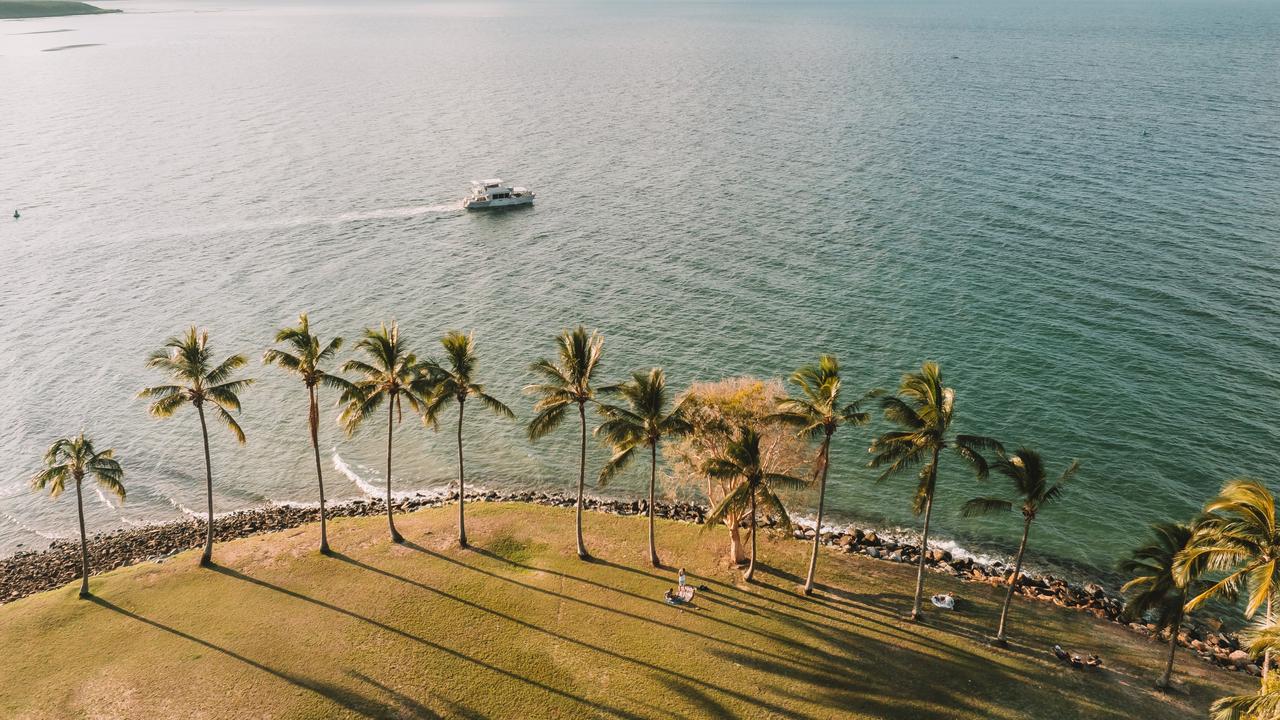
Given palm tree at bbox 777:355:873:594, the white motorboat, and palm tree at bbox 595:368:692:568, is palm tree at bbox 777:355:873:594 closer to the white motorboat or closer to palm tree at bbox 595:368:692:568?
palm tree at bbox 595:368:692:568

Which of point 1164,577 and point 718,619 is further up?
point 1164,577

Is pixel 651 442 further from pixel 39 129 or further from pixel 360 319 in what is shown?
pixel 39 129

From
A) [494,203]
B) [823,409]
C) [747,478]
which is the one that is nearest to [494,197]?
[494,203]

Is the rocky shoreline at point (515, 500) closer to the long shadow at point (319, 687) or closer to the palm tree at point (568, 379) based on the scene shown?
the palm tree at point (568, 379)

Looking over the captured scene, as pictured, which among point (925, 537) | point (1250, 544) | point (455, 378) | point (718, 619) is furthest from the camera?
point (455, 378)

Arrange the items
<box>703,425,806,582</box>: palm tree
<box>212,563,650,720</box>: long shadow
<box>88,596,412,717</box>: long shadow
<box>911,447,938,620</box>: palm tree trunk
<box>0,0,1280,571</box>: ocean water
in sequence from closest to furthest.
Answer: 1. <box>88,596,412,717</box>: long shadow
2. <box>212,563,650,720</box>: long shadow
3. <box>911,447,938,620</box>: palm tree trunk
4. <box>703,425,806,582</box>: palm tree
5. <box>0,0,1280,571</box>: ocean water

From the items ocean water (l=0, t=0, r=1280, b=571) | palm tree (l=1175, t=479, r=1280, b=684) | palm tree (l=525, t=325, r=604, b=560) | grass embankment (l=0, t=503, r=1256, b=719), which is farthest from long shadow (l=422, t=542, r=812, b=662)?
palm tree (l=1175, t=479, r=1280, b=684)

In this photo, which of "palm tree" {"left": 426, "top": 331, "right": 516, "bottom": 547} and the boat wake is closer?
"palm tree" {"left": 426, "top": 331, "right": 516, "bottom": 547}

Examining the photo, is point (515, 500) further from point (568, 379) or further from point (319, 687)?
point (319, 687)
